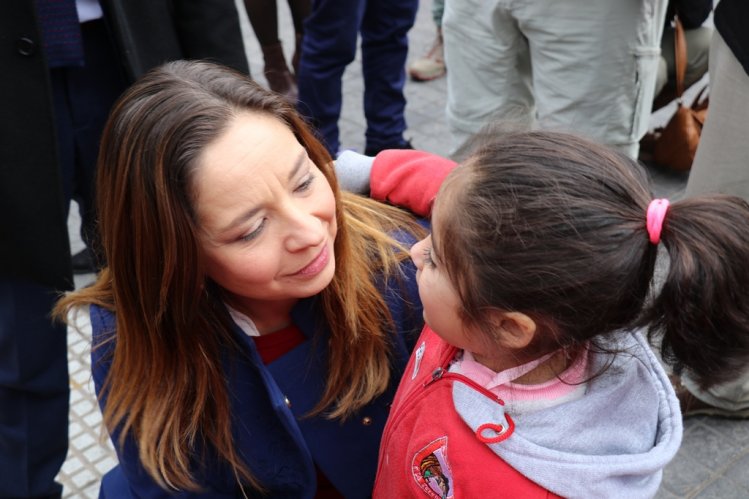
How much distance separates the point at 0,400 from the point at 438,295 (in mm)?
1541

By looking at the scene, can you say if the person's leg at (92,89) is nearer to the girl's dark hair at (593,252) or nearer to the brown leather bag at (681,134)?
the girl's dark hair at (593,252)

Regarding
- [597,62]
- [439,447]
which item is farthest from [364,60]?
[439,447]

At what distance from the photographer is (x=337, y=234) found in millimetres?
1642

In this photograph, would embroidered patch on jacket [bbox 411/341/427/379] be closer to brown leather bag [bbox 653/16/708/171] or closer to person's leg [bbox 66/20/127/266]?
person's leg [bbox 66/20/127/266]

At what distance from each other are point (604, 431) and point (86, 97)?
1.73 meters

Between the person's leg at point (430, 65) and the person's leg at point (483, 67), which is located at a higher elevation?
the person's leg at point (483, 67)

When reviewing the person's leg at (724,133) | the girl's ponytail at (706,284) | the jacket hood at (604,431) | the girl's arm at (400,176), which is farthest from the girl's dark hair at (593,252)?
the person's leg at (724,133)

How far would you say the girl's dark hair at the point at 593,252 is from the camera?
1113mm

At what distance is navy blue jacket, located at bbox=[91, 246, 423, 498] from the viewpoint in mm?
1673

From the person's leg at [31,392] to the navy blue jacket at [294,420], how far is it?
1.89 feet

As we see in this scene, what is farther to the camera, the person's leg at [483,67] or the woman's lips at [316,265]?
the person's leg at [483,67]

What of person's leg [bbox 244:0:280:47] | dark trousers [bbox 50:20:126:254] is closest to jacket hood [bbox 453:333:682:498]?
dark trousers [bbox 50:20:126:254]

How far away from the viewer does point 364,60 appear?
153 inches

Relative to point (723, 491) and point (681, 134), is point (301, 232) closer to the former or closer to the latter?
point (723, 491)
